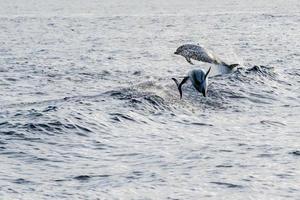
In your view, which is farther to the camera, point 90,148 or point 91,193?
point 90,148

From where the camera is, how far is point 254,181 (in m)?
15.9

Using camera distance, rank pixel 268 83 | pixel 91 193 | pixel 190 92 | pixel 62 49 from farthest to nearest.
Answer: pixel 62 49
pixel 268 83
pixel 190 92
pixel 91 193

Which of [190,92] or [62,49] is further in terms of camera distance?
[62,49]

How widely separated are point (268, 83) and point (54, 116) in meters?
12.1

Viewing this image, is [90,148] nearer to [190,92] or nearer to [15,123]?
[15,123]

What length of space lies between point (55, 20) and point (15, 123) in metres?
51.0

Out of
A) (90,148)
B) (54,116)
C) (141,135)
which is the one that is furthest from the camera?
(54,116)

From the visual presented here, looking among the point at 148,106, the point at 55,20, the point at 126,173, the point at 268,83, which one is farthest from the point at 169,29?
the point at 126,173

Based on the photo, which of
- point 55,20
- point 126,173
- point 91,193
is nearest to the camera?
point 91,193

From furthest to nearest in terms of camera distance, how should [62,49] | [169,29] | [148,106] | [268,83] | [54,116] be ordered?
[169,29], [62,49], [268,83], [148,106], [54,116]

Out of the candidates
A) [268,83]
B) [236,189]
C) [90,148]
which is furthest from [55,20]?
[236,189]

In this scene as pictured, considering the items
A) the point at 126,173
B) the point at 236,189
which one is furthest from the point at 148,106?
the point at 236,189

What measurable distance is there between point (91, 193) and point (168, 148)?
14.4 ft

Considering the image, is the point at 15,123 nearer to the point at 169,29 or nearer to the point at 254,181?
the point at 254,181
